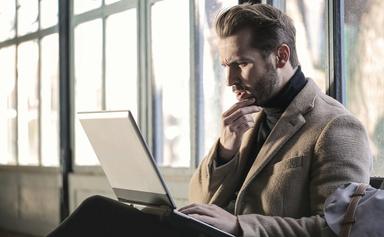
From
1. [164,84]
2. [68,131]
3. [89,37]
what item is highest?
[89,37]

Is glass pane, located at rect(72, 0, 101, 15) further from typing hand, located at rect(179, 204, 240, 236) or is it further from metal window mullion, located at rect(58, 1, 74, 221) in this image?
typing hand, located at rect(179, 204, 240, 236)

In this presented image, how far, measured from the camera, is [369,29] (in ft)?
8.78

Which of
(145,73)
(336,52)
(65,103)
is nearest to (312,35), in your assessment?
(336,52)

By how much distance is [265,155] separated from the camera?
1.86m

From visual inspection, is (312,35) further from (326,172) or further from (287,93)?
(326,172)

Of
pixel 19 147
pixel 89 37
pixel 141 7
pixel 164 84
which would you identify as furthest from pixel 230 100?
pixel 19 147

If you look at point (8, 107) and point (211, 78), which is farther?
point (8, 107)

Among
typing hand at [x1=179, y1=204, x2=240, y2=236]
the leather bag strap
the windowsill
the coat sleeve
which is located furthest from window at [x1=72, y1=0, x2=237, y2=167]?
the leather bag strap

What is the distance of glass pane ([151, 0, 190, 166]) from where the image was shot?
13.5 ft

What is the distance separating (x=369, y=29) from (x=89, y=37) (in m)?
2.85

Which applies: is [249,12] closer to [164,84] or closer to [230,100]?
[230,100]

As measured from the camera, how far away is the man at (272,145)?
169cm

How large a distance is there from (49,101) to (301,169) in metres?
4.16

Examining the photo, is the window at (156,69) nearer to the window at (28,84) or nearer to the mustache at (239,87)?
the window at (28,84)
